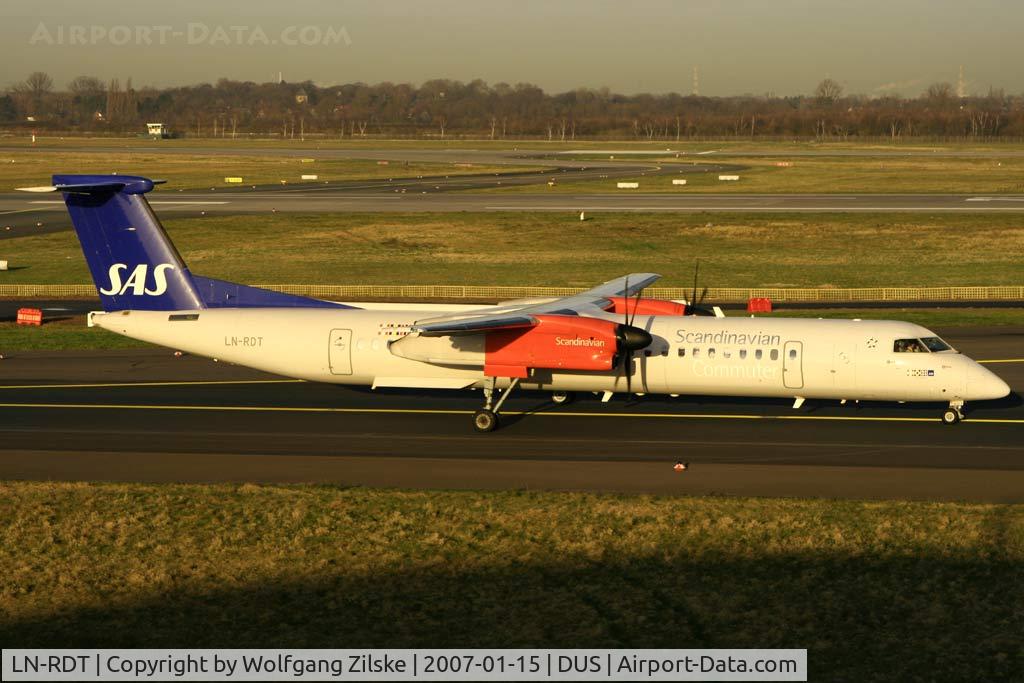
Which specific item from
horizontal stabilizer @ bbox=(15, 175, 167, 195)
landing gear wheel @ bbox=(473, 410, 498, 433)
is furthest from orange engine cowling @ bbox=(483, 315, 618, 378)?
horizontal stabilizer @ bbox=(15, 175, 167, 195)

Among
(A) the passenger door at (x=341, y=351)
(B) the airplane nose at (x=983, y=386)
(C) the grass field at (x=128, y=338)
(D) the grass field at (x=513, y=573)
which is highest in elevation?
(A) the passenger door at (x=341, y=351)

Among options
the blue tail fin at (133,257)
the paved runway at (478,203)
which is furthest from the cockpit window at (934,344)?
the paved runway at (478,203)

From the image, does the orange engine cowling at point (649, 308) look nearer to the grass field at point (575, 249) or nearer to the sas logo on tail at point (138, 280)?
the sas logo on tail at point (138, 280)

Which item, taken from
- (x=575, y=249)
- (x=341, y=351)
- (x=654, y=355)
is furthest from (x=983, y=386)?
(x=575, y=249)

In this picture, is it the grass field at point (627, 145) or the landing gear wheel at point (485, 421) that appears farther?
the grass field at point (627, 145)

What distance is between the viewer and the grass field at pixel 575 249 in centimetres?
5631

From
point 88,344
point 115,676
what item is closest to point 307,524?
point 115,676

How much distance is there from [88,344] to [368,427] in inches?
618

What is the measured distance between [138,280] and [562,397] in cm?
1207

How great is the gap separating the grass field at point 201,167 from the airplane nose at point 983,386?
83.8 m

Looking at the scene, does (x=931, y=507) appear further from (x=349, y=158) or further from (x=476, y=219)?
(x=349, y=158)

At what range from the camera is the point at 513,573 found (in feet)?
62.1

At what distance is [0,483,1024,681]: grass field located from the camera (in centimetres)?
1645

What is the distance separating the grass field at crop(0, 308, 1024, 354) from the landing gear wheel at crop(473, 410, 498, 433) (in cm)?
1628
